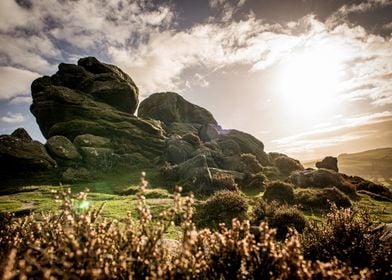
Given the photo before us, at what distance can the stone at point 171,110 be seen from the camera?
62.6 m

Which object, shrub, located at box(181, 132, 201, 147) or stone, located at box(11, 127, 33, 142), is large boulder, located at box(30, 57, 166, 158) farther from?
shrub, located at box(181, 132, 201, 147)

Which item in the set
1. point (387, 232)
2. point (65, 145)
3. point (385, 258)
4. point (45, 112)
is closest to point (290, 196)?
point (387, 232)

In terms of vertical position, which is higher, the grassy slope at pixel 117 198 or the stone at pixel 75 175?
the stone at pixel 75 175

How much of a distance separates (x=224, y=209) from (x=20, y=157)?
994 inches

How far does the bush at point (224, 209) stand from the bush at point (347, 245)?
21.5 feet

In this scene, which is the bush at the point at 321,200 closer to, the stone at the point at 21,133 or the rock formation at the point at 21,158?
the rock formation at the point at 21,158

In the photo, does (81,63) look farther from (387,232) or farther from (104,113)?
(387,232)

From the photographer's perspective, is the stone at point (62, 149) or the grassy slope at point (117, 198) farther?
the stone at point (62, 149)

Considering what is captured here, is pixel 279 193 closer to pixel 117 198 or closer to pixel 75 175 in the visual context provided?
pixel 117 198

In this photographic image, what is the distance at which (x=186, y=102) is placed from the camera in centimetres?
6850

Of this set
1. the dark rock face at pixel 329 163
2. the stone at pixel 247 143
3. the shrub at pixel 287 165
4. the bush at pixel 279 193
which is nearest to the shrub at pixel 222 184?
the bush at pixel 279 193

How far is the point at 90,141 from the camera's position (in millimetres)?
37750

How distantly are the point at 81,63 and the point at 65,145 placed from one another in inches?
1010

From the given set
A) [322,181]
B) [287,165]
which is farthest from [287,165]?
[322,181]
